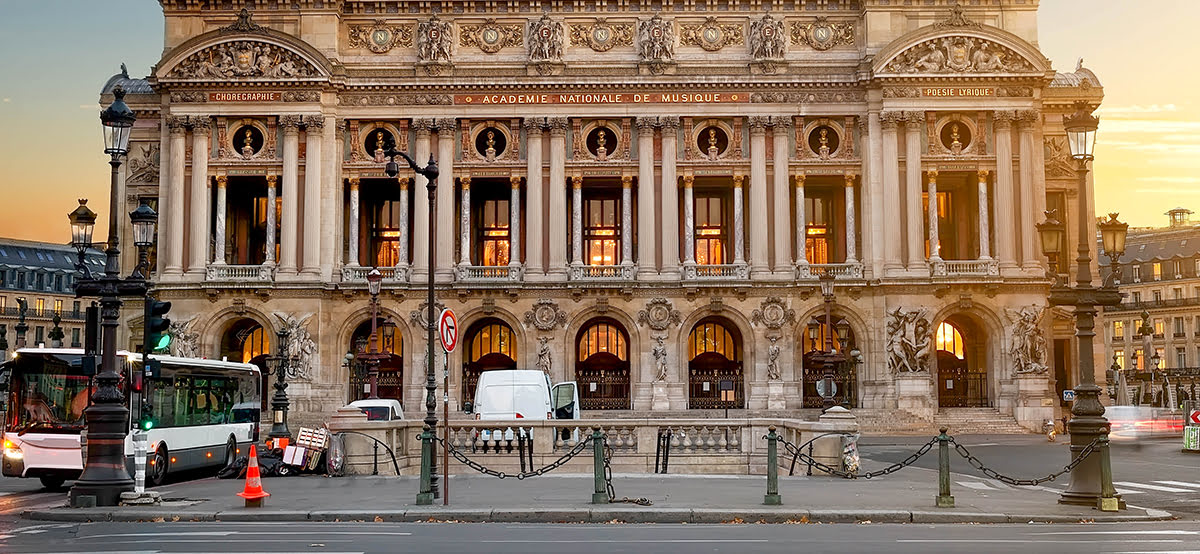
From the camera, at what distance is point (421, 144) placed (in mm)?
61375

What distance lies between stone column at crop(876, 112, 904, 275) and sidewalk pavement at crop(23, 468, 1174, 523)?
103ft

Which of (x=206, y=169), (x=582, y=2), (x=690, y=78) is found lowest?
(x=206, y=169)

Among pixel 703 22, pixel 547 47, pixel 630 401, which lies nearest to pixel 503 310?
pixel 630 401

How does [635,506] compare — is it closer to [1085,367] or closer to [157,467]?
[1085,367]

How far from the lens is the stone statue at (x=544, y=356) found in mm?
59228

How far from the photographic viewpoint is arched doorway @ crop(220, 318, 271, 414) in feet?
204

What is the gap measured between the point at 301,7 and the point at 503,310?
17.3 m

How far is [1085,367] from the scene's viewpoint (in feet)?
79.2

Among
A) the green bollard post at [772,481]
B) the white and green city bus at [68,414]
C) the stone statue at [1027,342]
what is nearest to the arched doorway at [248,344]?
the white and green city bus at [68,414]

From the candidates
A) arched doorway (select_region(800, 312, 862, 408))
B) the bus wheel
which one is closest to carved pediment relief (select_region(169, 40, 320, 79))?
arched doorway (select_region(800, 312, 862, 408))

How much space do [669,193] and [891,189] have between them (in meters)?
10.3

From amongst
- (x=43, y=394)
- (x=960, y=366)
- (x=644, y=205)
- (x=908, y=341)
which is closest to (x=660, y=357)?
(x=644, y=205)

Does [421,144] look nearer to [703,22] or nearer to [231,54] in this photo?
[231,54]

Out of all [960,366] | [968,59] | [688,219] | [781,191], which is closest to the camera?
[968,59]
